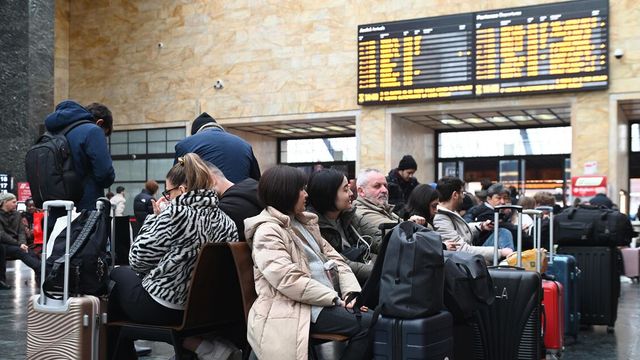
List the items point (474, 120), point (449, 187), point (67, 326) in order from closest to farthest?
1. point (67, 326)
2. point (449, 187)
3. point (474, 120)

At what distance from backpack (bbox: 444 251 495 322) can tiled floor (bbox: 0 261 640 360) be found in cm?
75

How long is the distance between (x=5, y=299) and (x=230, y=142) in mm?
5135

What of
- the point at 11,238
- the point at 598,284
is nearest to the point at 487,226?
the point at 598,284

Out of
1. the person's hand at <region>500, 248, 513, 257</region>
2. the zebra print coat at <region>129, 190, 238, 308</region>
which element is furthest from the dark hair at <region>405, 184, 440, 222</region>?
the zebra print coat at <region>129, 190, 238, 308</region>

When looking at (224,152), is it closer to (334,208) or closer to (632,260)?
(334,208)

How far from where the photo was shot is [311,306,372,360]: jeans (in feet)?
10.4

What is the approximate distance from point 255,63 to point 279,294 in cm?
1383

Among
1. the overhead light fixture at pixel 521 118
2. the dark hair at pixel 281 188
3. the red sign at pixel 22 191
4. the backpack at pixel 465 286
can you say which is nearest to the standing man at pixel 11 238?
the red sign at pixel 22 191

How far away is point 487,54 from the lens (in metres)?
13.9

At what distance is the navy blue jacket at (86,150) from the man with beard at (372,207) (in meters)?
1.69

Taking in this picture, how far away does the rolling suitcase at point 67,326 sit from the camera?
346cm

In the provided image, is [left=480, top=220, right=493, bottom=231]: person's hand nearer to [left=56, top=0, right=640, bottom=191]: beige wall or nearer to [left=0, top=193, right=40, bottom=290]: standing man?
[left=0, top=193, right=40, bottom=290]: standing man

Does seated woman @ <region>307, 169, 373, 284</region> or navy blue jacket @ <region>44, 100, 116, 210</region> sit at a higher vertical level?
navy blue jacket @ <region>44, 100, 116, 210</region>

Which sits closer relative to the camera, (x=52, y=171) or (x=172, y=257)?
(x=172, y=257)
